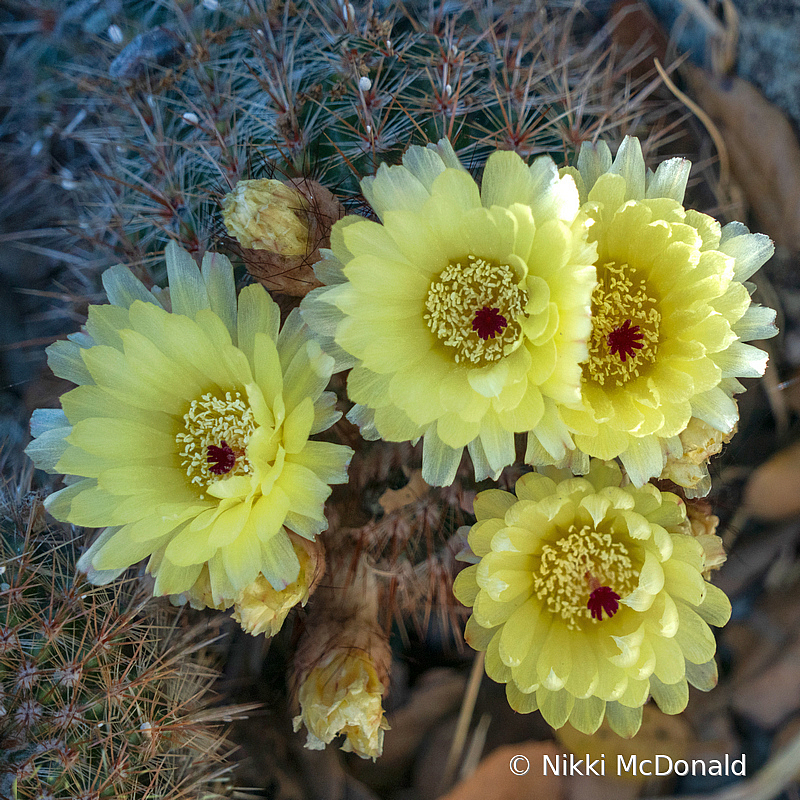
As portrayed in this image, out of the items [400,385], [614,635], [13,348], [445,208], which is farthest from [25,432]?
[614,635]

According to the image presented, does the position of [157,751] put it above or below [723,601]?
below

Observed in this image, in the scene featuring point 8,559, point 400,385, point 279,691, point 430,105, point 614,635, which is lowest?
point 279,691

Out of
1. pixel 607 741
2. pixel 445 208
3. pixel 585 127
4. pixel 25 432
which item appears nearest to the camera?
pixel 445 208

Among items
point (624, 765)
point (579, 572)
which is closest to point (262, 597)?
point (579, 572)

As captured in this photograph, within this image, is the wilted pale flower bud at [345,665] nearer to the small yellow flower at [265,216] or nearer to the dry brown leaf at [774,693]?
the small yellow flower at [265,216]

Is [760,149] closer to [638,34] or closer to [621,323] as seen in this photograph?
[638,34]

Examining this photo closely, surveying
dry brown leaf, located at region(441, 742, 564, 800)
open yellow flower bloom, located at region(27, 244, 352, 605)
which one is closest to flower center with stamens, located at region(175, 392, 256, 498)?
open yellow flower bloom, located at region(27, 244, 352, 605)

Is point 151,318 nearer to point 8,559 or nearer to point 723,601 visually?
point 8,559

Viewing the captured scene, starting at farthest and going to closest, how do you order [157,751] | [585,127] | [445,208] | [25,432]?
1. [25,432]
2. [585,127]
3. [157,751]
4. [445,208]
